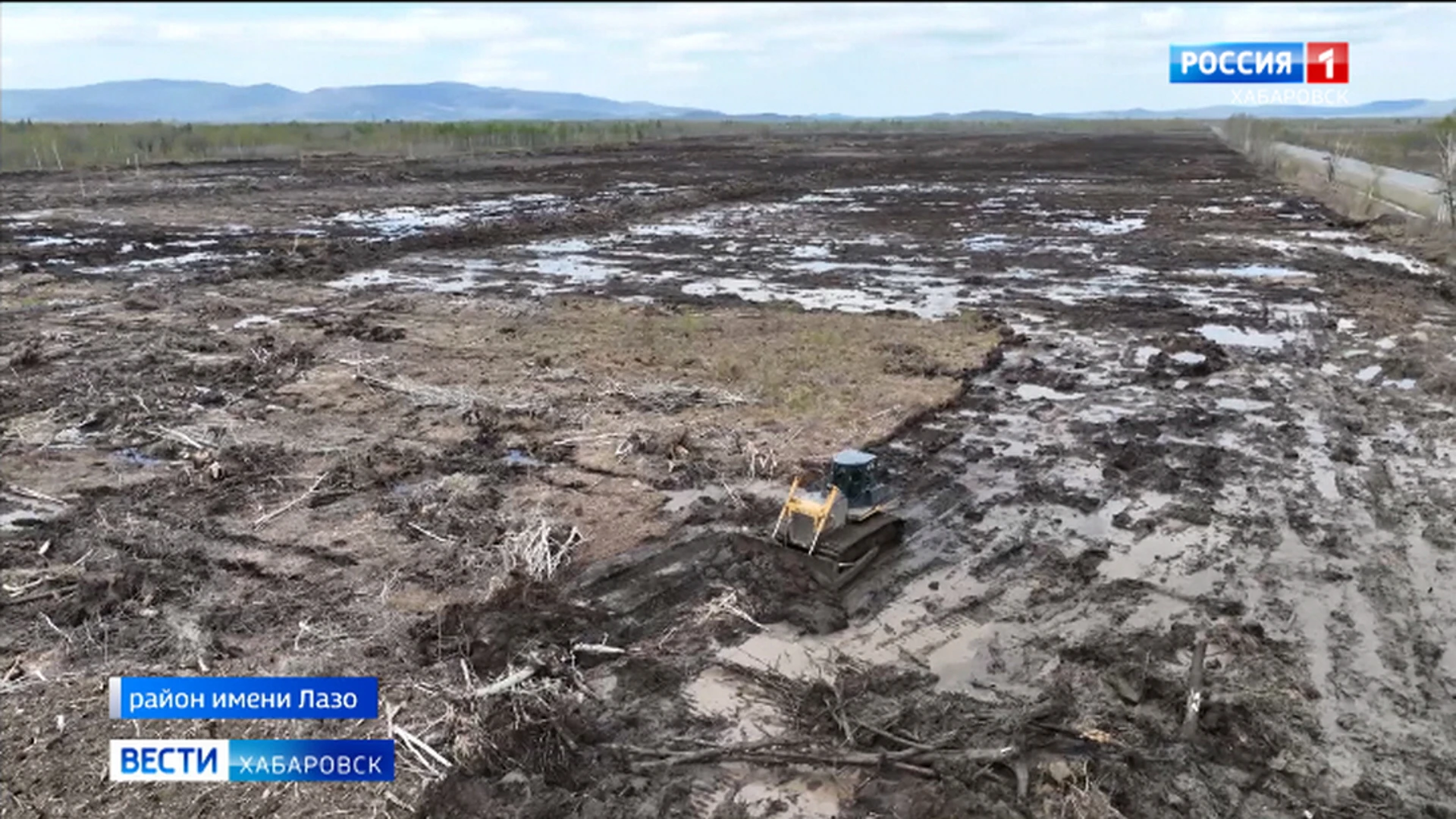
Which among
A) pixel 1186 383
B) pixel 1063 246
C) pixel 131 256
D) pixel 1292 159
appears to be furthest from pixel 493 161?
pixel 1186 383

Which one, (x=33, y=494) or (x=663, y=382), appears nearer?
(x=33, y=494)

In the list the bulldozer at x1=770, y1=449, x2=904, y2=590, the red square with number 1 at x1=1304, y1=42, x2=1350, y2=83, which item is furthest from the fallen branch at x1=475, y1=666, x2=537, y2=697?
the red square with number 1 at x1=1304, y1=42, x2=1350, y2=83

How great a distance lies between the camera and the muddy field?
4.77 metres

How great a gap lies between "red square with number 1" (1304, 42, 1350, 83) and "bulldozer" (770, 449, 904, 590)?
2702cm

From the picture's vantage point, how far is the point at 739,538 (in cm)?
716

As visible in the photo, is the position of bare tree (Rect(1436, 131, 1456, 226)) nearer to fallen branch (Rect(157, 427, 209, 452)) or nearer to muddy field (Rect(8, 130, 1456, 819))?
muddy field (Rect(8, 130, 1456, 819))

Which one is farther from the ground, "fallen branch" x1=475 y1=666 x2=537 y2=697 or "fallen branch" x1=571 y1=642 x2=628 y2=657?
"fallen branch" x1=475 y1=666 x2=537 y2=697

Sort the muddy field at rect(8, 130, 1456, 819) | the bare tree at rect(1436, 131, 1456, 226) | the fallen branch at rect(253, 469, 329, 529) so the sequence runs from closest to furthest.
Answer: the muddy field at rect(8, 130, 1456, 819) → the fallen branch at rect(253, 469, 329, 529) → the bare tree at rect(1436, 131, 1456, 226)

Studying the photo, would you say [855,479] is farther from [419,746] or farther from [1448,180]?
[1448,180]

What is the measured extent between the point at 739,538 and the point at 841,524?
0.82 m

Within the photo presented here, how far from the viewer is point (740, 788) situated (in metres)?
4.65

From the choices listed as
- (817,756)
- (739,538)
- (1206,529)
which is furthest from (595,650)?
(1206,529)

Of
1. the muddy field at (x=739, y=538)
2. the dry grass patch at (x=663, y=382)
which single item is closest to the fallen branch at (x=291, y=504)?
the muddy field at (x=739, y=538)

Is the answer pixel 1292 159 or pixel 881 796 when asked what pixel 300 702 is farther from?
pixel 1292 159
